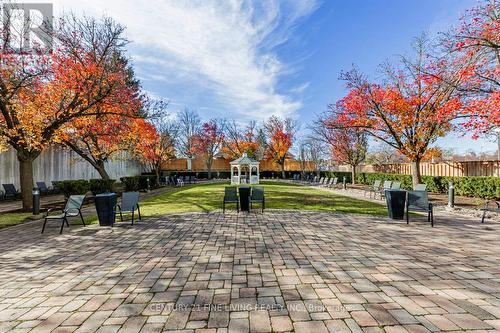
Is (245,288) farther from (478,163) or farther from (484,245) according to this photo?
(478,163)

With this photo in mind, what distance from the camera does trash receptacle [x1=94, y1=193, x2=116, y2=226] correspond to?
7293mm

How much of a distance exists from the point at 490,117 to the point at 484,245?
6.19 meters

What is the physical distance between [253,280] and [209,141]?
114 ft

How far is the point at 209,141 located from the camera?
3747 centimetres

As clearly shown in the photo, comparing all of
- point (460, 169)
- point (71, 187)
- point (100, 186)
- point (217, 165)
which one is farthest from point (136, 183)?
point (217, 165)

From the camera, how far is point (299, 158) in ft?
128

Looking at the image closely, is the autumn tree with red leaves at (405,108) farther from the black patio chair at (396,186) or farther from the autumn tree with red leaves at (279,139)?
the autumn tree with red leaves at (279,139)

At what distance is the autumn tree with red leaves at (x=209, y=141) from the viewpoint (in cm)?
3728

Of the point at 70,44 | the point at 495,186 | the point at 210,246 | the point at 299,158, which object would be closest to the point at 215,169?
the point at 299,158

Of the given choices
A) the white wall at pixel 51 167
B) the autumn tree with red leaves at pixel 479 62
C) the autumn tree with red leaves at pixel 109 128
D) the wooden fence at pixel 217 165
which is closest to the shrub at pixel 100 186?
the autumn tree with red leaves at pixel 109 128

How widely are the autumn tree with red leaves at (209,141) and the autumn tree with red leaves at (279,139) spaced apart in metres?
6.99

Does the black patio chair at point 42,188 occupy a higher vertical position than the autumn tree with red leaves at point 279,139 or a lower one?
lower

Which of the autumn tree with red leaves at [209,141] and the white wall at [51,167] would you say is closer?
the white wall at [51,167]

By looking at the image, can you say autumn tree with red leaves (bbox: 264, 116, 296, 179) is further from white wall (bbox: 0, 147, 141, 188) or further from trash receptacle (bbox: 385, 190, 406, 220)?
trash receptacle (bbox: 385, 190, 406, 220)
